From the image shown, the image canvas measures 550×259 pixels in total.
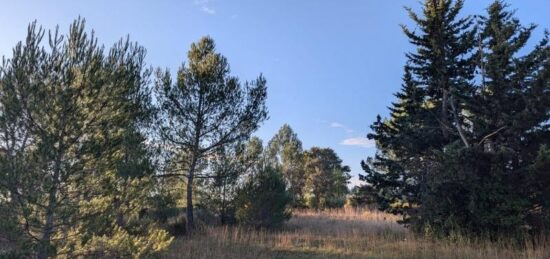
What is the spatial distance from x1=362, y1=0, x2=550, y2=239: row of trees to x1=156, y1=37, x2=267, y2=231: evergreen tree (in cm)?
455

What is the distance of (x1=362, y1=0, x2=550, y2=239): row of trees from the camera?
9352mm

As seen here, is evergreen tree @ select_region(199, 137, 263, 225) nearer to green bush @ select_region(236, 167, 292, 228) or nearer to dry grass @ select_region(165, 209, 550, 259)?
green bush @ select_region(236, 167, 292, 228)

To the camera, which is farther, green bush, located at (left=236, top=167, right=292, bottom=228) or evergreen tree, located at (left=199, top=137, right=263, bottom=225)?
evergreen tree, located at (left=199, top=137, right=263, bottom=225)

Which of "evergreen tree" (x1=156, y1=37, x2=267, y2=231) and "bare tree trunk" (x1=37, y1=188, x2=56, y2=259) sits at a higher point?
"evergreen tree" (x1=156, y1=37, x2=267, y2=231)

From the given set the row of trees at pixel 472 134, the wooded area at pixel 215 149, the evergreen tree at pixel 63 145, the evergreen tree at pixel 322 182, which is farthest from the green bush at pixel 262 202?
the evergreen tree at pixel 322 182

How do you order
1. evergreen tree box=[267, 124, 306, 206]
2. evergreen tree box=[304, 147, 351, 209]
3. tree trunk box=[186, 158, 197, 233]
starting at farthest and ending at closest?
evergreen tree box=[267, 124, 306, 206] < evergreen tree box=[304, 147, 351, 209] < tree trunk box=[186, 158, 197, 233]

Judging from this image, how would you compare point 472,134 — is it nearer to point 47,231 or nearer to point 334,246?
point 334,246

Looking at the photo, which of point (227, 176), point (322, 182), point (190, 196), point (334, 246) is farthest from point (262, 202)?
point (322, 182)

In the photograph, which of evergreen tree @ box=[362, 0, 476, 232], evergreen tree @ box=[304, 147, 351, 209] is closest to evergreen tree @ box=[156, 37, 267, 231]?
evergreen tree @ box=[362, 0, 476, 232]

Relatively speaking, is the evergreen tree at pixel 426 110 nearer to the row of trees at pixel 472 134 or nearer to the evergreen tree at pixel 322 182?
the row of trees at pixel 472 134

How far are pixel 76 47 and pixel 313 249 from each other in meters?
7.30

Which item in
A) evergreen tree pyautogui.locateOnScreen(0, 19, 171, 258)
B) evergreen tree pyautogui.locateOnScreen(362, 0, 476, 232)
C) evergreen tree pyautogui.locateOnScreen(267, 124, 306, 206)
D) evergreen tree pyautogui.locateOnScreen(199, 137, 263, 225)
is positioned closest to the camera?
evergreen tree pyautogui.locateOnScreen(0, 19, 171, 258)

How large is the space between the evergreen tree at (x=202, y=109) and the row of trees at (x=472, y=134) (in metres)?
4.55

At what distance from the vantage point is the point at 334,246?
1017 centimetres
